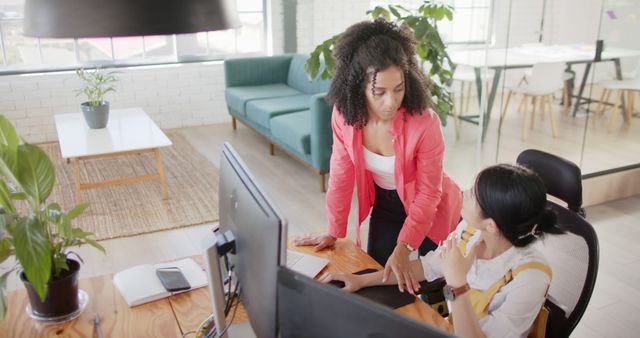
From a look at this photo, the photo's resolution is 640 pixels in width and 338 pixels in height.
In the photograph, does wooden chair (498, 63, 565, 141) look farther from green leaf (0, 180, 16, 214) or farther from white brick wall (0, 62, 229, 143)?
white brick wall (0, 62, 229, 143)

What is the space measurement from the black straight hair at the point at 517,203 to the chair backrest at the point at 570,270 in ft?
0.20

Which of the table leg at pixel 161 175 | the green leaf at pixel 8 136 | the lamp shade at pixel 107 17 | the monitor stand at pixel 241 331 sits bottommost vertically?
the table leg at pixel 161 175

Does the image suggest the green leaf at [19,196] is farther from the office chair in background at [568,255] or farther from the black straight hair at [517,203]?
the office chair in background at [568,255]

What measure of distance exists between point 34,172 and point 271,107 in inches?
147

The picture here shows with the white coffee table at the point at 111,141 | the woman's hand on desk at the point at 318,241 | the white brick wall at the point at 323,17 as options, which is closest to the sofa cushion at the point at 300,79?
the white brick wall at the point at 323,17

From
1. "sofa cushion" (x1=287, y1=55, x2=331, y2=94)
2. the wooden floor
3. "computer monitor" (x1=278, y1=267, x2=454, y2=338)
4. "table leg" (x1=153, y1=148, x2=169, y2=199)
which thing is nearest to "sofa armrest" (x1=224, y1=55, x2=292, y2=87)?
"sofa cushion" (x1=287, y1=55, x2=331, y2=94)

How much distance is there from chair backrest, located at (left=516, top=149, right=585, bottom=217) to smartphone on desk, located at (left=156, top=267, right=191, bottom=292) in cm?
114

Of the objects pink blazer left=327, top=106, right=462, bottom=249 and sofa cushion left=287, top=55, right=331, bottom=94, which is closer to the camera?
pink blazer left=327, top=106, right=462, bottom=249

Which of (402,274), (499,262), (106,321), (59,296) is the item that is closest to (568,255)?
Result: (499,262)

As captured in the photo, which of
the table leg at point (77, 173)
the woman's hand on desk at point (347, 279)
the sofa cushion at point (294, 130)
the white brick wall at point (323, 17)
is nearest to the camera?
the woman's hand on desk at point (347, 279)

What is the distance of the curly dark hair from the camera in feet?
6.04

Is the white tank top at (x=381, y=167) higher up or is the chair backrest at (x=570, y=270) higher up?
the white tank top at (x=381, y=167)

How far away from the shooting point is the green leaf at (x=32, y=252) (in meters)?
1.35

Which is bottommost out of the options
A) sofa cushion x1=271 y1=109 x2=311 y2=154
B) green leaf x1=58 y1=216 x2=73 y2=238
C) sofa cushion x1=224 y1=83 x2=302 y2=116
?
sofa cushion x1=271 y1=109 x2=311 y2=154
